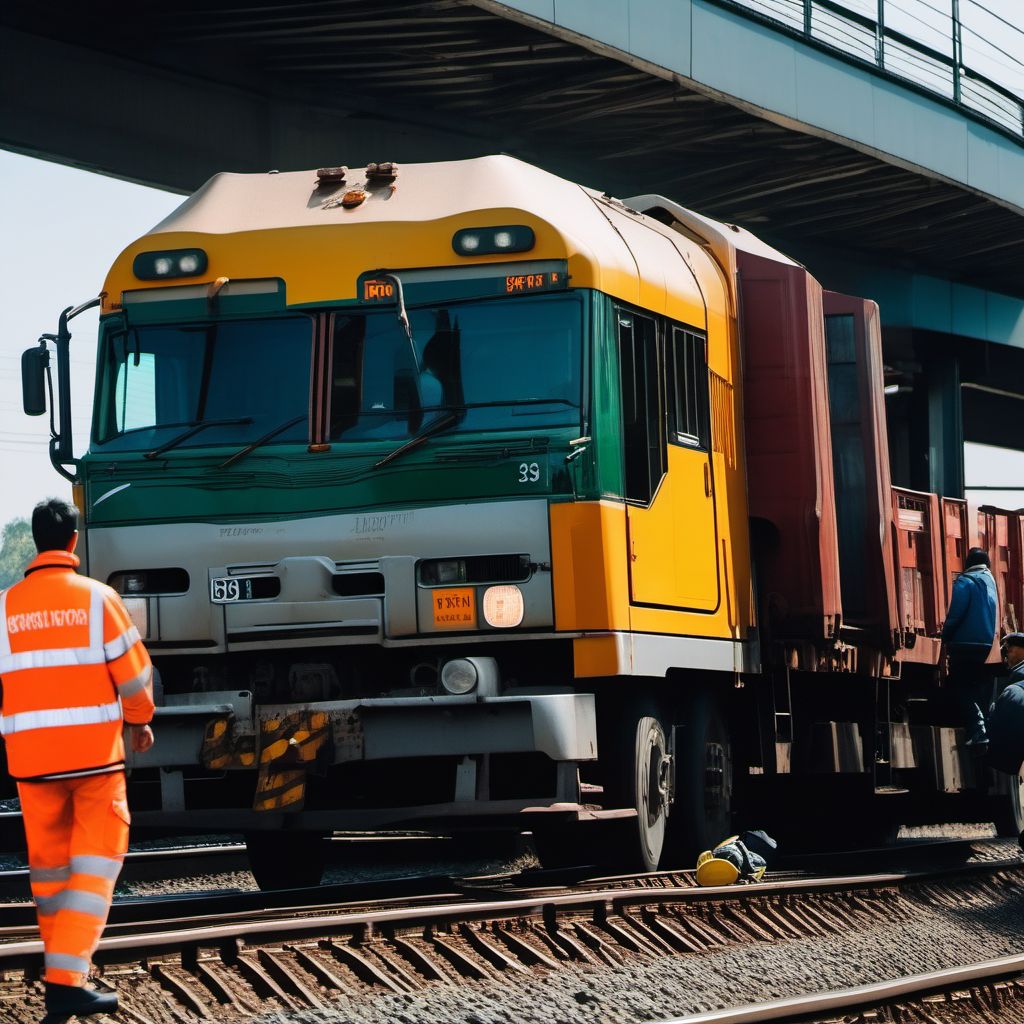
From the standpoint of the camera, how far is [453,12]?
17.5m

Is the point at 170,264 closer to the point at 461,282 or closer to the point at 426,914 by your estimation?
the point at 461,282

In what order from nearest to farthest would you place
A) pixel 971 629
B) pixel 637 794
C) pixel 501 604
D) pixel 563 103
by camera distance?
pixel 501 604, pixel 637 794, pixel 971 629, pixel 563 103

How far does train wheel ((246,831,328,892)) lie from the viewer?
11656 millimetres

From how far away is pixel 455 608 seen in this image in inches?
376

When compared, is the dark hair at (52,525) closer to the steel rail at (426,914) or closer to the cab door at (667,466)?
the steel rail at (426,914)

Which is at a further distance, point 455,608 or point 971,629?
point 971,629

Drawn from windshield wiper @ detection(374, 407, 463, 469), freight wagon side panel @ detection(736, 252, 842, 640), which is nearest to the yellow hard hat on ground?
freight wagon side panel @ detection(736, 252, 842, 640)

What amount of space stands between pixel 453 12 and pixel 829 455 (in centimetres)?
685

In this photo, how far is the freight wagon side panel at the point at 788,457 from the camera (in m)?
12.0

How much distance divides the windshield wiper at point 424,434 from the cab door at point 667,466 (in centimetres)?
87

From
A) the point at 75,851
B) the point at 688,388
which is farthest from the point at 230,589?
the point at 75,851

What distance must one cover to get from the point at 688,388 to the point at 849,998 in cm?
446

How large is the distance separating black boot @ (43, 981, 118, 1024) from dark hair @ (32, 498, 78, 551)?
55.8 inches

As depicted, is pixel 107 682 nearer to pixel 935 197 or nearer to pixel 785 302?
pixel 785 302
